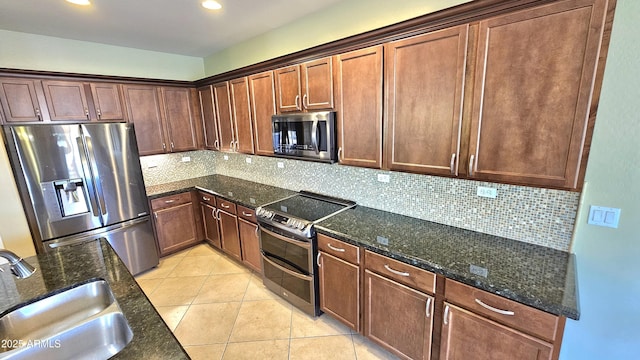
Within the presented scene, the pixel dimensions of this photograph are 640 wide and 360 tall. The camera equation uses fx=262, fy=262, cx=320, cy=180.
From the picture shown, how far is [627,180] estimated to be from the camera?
1328mm

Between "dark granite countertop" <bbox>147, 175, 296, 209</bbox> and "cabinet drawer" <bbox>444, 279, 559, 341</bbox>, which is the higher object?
"dark granite countertop" <bbox>147, 175, 296, 209</bbox>

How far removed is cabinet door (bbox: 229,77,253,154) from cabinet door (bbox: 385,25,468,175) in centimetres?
174

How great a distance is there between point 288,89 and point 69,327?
2162 millimetres

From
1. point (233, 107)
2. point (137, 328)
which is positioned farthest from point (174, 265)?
point (137, 328)

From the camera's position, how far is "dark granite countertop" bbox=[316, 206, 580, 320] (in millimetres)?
1229

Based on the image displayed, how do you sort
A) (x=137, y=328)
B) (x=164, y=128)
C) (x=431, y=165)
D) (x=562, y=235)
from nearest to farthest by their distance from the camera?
1. (x=137, y=328)
2. (x=562, y=235)
3. (x=431, y=165)
4. (x=164, y=128)

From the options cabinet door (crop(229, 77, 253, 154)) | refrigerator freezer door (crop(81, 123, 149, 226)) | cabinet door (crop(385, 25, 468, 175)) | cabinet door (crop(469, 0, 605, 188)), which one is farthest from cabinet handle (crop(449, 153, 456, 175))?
refrigerator freezer door (crop(81, 123, 149, 226))

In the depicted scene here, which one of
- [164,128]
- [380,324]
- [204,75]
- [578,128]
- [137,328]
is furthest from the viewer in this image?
[204,75]

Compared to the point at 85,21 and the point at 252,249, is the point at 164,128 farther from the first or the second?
the point at 252,249

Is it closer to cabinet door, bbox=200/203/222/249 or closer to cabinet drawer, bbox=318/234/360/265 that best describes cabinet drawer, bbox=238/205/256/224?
cabinet door, bbox=200/203/222/249

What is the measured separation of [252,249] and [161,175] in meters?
1.98

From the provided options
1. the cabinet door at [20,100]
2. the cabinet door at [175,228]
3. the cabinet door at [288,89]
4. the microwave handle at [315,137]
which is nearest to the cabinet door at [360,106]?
the microwave handle at [315,137]

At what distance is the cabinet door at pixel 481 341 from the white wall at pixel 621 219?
0.57m

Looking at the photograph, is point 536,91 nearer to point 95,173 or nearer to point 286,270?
point 286,270
